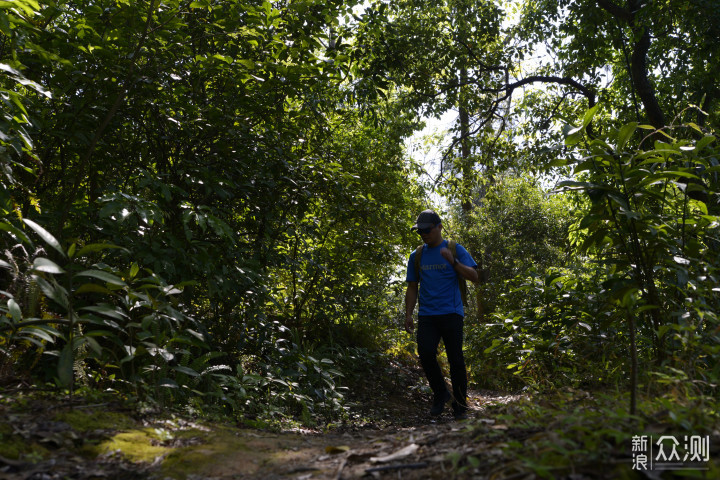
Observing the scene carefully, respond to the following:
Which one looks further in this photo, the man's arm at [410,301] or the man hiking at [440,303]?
the man's arm at [410,301]

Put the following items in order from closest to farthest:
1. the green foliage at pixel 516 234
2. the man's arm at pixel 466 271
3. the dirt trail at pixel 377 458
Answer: the dirt trail at pixel 377 458
the man's arm at pixel 466 271
the green foliage at pixel 516 234

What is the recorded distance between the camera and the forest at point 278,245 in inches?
109

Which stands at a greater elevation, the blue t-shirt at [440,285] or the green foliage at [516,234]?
the green foliage at [516,234]

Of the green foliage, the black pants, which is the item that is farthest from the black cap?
the green foliage

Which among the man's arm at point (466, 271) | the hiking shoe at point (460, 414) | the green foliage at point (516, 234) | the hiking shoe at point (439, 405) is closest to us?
the hiking shoe at point (460, 414)

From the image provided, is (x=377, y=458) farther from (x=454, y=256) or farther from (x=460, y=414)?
(x=454, y=256)

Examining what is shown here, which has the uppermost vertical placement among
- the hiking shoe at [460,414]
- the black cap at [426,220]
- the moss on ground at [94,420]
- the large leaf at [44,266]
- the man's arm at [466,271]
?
the black cap at [426,220]

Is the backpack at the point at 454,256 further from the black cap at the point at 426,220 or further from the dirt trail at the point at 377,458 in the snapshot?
the dirt trail at the point at 377,458

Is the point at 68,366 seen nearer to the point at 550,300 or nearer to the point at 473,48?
the point at 550,300

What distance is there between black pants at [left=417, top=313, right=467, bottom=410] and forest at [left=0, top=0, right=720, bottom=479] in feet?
2.07

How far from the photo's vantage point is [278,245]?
6.30 meters

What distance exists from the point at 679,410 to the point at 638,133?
28.5ft

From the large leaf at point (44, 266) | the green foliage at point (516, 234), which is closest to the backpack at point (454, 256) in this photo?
the large leaf at point (44, 266)

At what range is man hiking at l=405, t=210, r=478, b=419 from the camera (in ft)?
16.6
